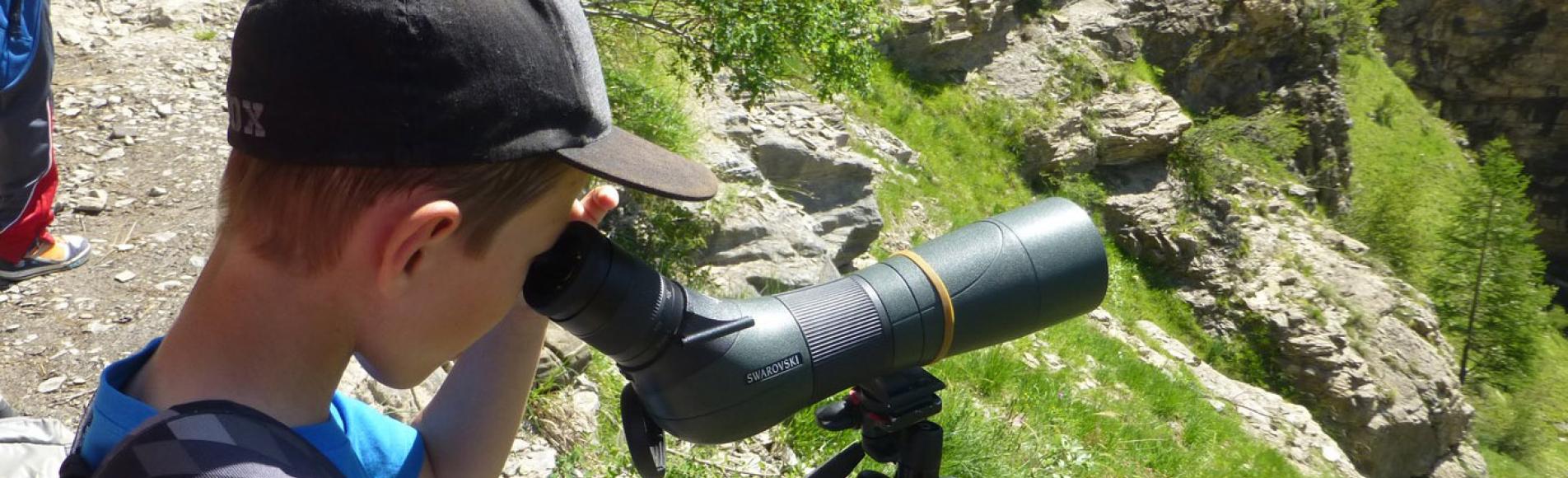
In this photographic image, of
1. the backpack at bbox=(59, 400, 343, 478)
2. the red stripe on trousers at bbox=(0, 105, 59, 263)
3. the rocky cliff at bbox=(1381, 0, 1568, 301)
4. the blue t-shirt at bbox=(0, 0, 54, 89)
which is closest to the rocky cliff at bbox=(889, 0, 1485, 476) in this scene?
the red stripe on trousers at bbox=(0, 105, 59, 263)

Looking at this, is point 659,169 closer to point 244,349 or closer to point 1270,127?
point 244,349

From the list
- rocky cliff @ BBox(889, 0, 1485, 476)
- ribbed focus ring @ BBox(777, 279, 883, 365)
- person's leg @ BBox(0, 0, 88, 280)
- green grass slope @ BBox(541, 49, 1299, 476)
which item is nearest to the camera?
ribbed focus ring @ BBox(777, 279, 883, 365)

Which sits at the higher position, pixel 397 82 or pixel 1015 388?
pixel 397 82

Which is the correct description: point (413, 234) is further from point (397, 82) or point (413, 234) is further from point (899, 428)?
point (899, 428)

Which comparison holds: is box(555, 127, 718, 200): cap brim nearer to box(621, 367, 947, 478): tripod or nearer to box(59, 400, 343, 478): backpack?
box(59, 400, 343, 478): backpack

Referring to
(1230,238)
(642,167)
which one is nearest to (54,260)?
(642,167)

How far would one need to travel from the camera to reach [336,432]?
46.1 inches

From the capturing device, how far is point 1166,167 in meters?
14.9

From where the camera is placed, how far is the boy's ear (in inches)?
40.2

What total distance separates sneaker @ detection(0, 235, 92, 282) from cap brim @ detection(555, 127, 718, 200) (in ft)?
11.8

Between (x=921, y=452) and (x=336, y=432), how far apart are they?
1032 millimetres

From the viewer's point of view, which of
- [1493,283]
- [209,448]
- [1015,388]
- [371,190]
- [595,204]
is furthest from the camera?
[1493,283]

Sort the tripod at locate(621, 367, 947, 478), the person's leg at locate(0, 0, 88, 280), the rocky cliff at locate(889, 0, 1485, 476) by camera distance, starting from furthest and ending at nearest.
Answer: the rocky cliff at locate(889, 0, 1485, 476) < the person's leg at locate(0, 0, 88, 280) < the tripod at locate(621, 367, 947, 478)

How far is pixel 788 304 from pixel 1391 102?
3067 cm
